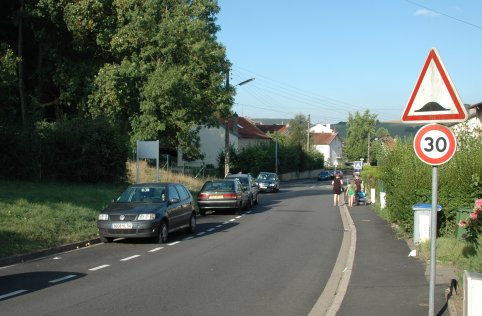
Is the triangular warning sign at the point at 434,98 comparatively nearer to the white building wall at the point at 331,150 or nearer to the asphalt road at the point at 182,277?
the asphalt road at the point at 182,277

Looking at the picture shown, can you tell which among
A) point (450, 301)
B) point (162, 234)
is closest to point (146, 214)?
point (162, 234)

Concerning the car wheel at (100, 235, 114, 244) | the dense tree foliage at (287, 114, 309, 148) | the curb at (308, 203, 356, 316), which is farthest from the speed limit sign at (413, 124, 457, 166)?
the dense tree foliage at (287, 114, 309, 148)

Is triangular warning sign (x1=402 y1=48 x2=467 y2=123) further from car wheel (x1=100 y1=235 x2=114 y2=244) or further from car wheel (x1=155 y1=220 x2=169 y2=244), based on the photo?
car wheel (x1=100 y1=235 x2=114 y2=244)

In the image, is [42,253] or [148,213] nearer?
[42,253]

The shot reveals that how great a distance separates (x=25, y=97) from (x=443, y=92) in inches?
1289

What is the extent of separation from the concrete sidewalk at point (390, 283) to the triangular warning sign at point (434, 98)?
2.54 metres

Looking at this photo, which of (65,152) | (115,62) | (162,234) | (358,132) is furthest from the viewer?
(358,132)

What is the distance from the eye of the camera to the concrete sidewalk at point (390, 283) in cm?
756

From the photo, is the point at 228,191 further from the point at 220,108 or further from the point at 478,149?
the point at 220,108

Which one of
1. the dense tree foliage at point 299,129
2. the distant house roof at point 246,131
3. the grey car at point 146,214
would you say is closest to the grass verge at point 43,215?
the grey car at point 146,214

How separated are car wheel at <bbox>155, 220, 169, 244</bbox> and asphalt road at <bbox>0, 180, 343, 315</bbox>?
26 centimetres

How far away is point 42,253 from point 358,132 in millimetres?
113952

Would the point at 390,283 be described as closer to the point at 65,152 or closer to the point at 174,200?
the point at 174,200

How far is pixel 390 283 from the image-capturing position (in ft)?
30.8
